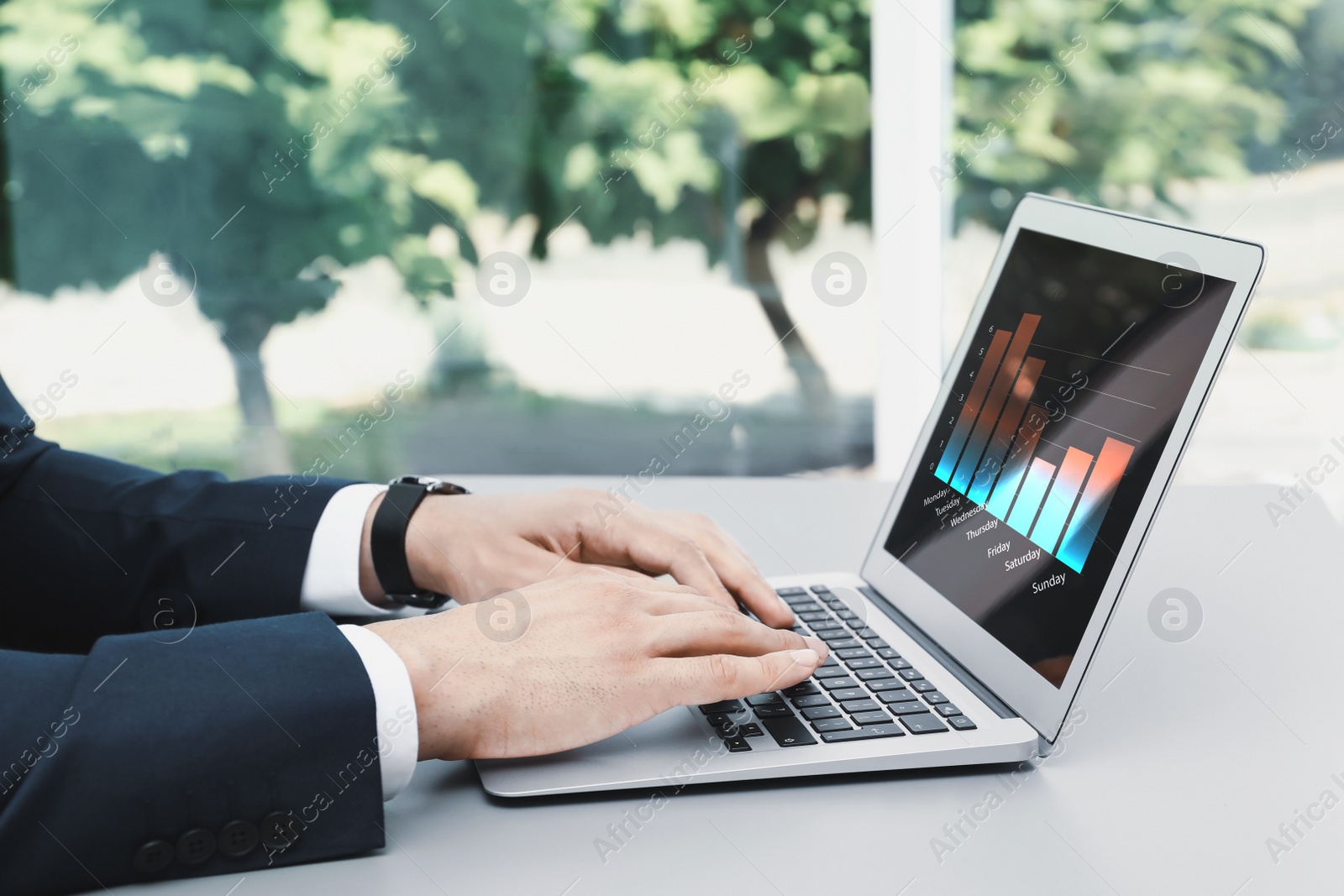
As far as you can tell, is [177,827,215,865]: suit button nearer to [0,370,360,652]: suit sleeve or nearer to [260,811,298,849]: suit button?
[260,811,298,849]: suit button

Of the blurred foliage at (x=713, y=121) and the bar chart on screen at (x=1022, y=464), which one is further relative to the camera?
the blurred foliage at (x=713, y=121)

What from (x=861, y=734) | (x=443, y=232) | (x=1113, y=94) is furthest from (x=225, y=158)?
(x=861, y=734)

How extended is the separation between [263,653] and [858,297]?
274 centimetres

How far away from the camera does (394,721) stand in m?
0.66

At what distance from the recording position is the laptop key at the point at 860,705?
744 mm

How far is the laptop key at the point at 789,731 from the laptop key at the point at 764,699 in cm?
3

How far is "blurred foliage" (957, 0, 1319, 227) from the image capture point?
2.86 meters

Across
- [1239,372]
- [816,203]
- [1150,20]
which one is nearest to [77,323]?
[816,203]

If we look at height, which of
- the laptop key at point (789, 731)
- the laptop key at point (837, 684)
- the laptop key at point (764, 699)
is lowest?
the laptop key at point (764, 699)

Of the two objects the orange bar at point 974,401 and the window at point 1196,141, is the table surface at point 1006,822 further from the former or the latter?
the window at point 1196,141

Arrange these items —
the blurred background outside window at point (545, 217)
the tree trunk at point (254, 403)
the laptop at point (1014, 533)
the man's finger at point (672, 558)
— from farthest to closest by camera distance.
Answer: the tree trunk at point (254, 403) < the blurred background outside window at point (545, 217) < the man's finger at point (672, 558) < the laptop at point (1014, 533)

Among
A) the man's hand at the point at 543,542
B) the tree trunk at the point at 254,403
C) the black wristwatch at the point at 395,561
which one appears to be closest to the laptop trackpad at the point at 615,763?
the man's hand at the point at 543,542

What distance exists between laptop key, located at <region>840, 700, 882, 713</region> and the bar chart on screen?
16 centimetres

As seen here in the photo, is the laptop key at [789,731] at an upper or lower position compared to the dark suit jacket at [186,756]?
upper
